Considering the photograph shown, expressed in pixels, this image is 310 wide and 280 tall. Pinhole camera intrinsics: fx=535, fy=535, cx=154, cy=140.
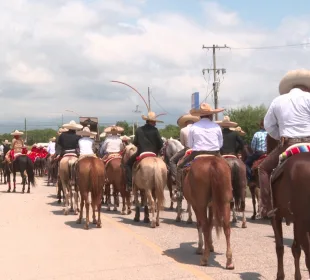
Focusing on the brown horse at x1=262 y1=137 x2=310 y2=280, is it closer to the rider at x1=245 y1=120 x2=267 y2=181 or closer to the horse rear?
the horse rear

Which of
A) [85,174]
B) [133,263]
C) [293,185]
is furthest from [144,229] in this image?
[293,185]

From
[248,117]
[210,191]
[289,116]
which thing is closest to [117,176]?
[210,191]

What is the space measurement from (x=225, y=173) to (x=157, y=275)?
1.95 metres

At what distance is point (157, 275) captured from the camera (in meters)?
7.75

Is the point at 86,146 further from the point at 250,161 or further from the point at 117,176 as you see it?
the point at 250,161

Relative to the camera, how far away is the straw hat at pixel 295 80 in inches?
262

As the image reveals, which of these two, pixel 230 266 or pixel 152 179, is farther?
pixel 152 179

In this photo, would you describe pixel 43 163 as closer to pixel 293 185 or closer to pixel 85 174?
pixel 85 174

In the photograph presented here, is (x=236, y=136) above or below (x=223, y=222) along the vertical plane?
above

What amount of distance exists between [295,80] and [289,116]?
520 mm

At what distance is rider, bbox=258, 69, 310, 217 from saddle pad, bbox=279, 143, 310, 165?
13 centimetres

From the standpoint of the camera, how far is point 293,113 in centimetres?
646

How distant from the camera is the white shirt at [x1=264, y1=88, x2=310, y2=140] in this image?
6.44 m

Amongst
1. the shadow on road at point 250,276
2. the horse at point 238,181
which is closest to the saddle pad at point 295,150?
the shadow on road at point 250,276
